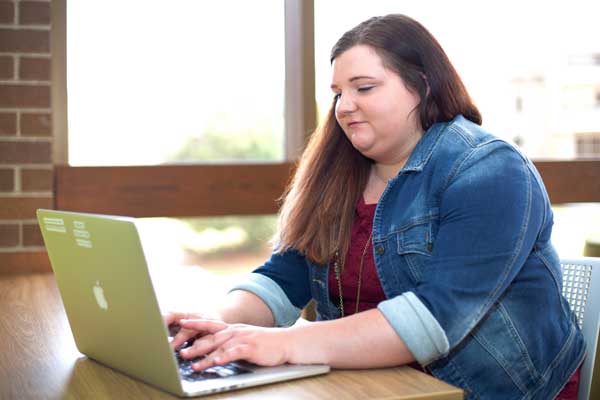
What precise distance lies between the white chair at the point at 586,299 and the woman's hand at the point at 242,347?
0.66 metres

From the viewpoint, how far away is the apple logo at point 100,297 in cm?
127

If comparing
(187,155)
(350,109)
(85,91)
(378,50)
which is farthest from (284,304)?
(187,155)

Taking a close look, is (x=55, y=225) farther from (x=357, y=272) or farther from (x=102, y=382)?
(x=357, y=272)

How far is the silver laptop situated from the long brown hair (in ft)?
1.67

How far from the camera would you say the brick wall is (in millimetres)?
2775

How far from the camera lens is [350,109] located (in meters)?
1.67

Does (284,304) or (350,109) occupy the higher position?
(350,109)

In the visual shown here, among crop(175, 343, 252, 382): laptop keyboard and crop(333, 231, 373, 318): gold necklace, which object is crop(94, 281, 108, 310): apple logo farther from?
crop(333, 231, 373, 318): gold necklace

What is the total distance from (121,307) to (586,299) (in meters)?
0.95

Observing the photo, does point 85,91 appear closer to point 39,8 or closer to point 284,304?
point 39,8

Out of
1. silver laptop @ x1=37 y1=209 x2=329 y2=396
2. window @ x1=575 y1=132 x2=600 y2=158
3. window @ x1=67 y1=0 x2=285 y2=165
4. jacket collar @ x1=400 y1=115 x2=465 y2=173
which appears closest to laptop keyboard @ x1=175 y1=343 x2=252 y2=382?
silver laptop @ x1=37 y1=209 x2=329 y2=396

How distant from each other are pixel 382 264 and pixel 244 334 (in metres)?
0.38

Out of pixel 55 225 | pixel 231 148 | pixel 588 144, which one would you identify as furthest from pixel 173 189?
pixel 231 148

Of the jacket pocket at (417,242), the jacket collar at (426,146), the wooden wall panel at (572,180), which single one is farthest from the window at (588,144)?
the jacket pocket at (417,242)
